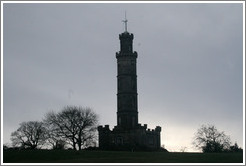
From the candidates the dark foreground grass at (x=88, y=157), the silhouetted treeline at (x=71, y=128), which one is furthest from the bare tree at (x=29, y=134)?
the dark foreground grass at (x=88, y=157)

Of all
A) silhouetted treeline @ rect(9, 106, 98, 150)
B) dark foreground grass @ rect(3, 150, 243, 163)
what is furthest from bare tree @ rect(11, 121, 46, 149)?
dark foreground grass @ rect(3, 150, 243, 163)

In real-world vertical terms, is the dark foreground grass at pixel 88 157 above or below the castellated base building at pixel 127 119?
below

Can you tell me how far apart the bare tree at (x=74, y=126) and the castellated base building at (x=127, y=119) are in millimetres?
2503

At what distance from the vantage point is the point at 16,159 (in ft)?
169

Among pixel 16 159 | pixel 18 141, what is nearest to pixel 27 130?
pixel 18 141

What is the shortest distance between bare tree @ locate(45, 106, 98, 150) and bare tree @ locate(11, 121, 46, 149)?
9.26 meters

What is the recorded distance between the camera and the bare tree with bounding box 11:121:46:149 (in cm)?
9219

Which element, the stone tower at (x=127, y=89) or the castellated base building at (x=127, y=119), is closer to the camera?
the castellated base building at (x=127, y=119)

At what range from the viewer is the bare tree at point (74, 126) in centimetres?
8044

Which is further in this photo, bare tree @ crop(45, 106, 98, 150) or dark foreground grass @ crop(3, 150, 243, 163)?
bare tree @ crop(45, 106, 98, 150)

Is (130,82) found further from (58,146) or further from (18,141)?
(18,141)

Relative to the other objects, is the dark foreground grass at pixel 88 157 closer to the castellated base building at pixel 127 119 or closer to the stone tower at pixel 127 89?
the castellated base building at pixel 127 119

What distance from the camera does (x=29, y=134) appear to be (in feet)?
315

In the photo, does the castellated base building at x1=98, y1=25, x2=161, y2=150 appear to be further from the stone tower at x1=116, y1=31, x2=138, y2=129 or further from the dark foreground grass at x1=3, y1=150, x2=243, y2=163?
the dark foreground grass at x1=3, y1=150, x2=243, y2=163
